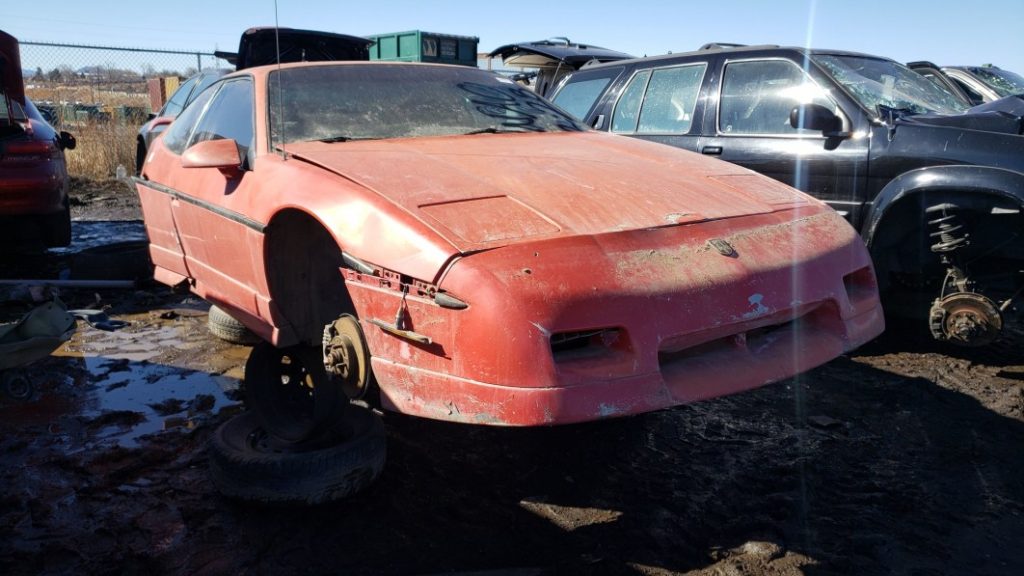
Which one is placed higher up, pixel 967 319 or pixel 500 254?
pixel 500 254

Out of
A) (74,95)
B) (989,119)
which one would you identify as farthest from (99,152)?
(989,119)

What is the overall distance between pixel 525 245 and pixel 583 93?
4.50m

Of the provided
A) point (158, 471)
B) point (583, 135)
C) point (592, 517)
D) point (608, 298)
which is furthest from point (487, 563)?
point (583, 135)

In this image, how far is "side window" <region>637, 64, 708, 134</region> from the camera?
547cm

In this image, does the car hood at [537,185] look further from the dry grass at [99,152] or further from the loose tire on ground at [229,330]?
the dry grass at [99,152]

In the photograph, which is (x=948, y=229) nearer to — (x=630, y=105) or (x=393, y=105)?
(x=630, y=105)

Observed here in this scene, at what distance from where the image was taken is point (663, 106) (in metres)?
5.70

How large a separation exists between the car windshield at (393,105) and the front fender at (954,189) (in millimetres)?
1859

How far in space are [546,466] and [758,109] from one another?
3.22 metres

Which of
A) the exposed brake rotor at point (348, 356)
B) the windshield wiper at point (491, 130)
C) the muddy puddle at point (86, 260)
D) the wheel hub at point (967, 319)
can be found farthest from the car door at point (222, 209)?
the wheel hub at point (967, 319)

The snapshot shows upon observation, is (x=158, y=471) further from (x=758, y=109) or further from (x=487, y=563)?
(x=758, y=109)

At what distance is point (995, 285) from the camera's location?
433 cm

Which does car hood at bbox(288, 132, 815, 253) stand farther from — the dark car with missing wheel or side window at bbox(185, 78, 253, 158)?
the dark car with missing wheel

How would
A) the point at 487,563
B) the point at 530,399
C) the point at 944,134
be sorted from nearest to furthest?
the point at 530,399
the point at 487,563
the point at 944,134
